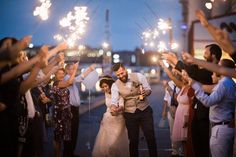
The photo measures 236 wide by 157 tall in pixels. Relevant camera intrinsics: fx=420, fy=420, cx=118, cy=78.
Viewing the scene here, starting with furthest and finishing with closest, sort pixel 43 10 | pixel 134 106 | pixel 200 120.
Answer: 1. pixel 134 106
2. pixel 200 120
3. pixel 43 10

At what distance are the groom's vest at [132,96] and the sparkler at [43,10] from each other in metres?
2.45

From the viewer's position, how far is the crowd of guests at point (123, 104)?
5.09m

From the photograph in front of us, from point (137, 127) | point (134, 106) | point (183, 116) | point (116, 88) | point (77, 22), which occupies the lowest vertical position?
point (137, 127)

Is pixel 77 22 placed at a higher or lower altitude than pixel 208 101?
higher

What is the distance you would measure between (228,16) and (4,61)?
1340 centimetres

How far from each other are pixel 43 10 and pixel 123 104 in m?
2.86

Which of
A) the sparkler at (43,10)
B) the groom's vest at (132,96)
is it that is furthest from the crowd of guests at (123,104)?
the sparkler at (43,10)

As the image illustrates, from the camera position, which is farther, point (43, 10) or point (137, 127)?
point (137, 127)

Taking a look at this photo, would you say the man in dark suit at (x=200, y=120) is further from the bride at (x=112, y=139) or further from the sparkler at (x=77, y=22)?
the sparkler at (x=77, y=22)

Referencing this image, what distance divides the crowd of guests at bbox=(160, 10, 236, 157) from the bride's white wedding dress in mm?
1142

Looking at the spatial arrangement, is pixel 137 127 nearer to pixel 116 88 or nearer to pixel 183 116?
pixel 116 88

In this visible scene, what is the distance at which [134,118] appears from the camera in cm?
903

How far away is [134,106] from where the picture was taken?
356 inches

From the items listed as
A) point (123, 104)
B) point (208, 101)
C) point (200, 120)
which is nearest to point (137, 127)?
point (123, 104)
